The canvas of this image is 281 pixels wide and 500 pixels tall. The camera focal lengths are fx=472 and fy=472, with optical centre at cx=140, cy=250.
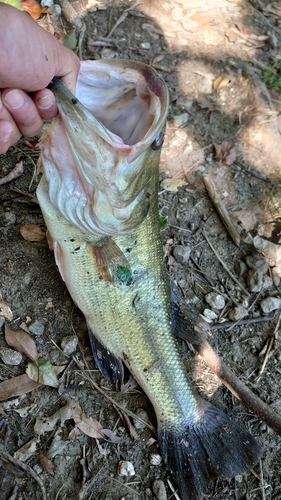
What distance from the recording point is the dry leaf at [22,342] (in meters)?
2.80

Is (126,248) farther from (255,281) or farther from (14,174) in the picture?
(255,281)

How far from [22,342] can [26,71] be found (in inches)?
62.2

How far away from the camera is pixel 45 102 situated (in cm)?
208

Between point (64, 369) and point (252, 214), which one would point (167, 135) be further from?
point (64, 369)

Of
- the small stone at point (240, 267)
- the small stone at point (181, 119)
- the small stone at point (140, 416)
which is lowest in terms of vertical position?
the small stone at point (140, 416)

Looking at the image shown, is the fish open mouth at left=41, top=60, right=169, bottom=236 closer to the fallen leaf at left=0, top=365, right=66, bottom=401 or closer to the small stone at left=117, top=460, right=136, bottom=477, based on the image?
the fallen leaf at left=0, top=365, right=66, bottom=401

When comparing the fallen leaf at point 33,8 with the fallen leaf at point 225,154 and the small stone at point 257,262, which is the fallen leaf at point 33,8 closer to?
the fallen leaf at point 225,154

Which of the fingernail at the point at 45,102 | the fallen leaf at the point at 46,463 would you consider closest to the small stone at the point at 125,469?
the fallen leaf at the point at 46,463

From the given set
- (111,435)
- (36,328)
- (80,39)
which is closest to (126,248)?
(36,328)

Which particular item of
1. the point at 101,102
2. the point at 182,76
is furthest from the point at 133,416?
the point at 182,76

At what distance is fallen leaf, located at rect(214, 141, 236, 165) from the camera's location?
12.8 feet

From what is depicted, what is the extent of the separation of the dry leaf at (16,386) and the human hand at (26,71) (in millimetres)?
1334

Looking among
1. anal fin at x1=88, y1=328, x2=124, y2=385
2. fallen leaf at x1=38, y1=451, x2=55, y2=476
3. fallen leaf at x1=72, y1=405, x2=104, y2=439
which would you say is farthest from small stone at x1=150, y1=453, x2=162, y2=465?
fallen leaf at x1=38, y1=451, x2=55, y2=476

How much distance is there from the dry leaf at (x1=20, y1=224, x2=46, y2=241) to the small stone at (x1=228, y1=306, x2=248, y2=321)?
1408mm
